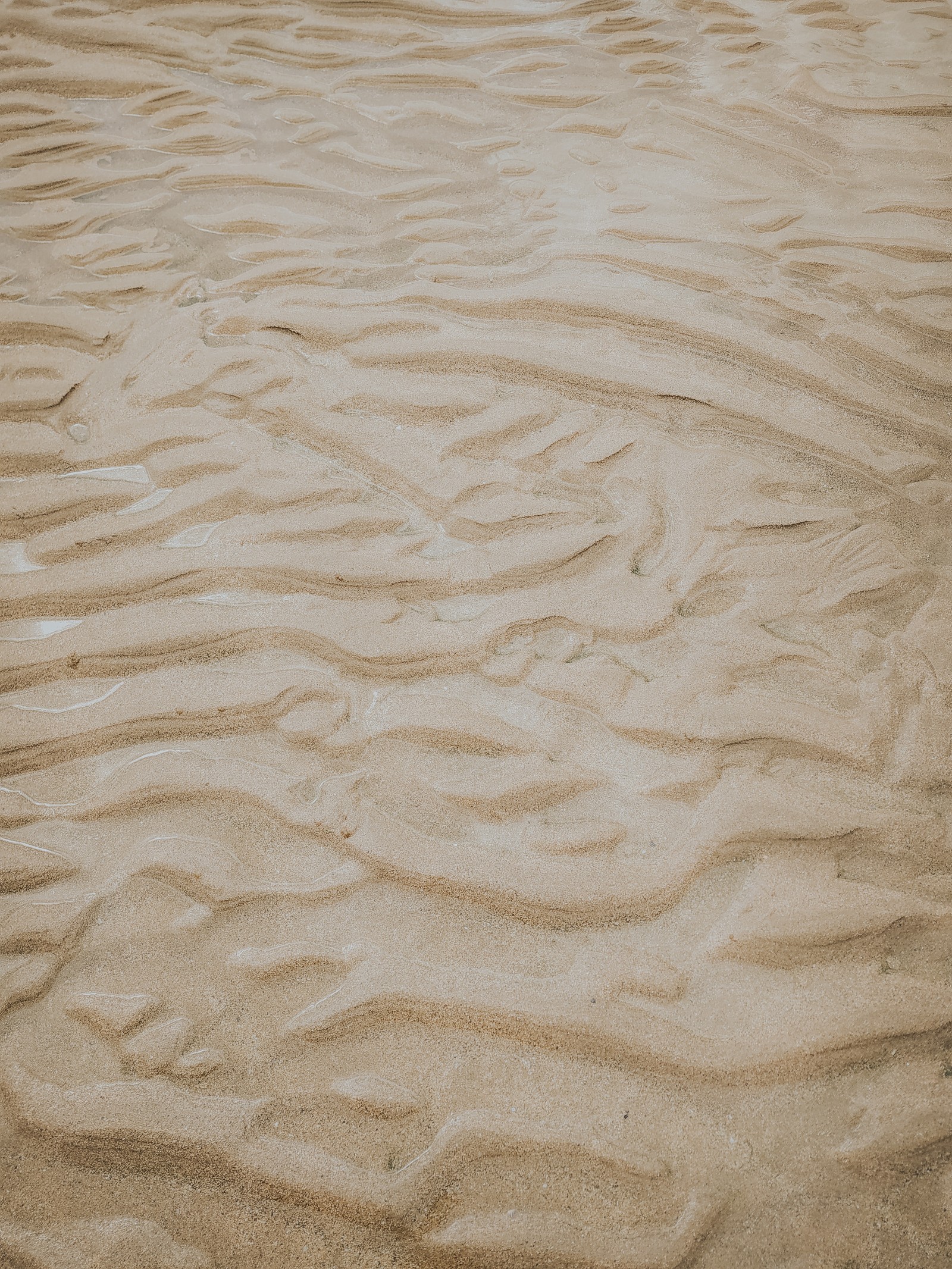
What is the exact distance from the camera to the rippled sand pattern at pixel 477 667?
1.17 m

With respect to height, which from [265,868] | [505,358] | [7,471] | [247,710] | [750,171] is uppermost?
[750,171]

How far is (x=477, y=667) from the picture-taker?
1656 mm

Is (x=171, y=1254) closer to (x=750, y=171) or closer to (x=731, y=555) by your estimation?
(x=731, y=555)

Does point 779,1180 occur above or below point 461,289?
below

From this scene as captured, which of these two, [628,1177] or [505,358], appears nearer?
[628,1177]

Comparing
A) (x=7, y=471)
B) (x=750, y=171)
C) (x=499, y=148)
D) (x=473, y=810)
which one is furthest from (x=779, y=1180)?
(x=499, y=148)

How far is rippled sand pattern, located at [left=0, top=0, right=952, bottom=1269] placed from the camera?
3.84 ft

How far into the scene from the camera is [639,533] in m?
1.83

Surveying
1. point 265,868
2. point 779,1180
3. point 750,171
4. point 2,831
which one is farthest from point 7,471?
point 750,171

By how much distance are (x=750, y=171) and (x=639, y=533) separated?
1.52 m

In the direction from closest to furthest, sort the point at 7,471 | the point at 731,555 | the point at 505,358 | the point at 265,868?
the point at 265,868
the point at 731,555
the point at 7,471
the point at 505,358

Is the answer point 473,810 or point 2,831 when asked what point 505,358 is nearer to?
point 473,810

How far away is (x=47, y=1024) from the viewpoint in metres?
1.30

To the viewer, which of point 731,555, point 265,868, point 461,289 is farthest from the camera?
point 461,289
